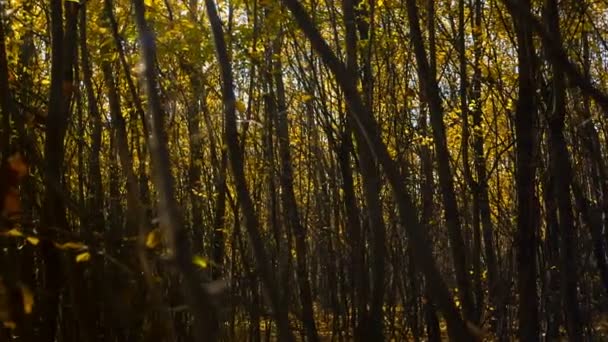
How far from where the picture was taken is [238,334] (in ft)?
28.7

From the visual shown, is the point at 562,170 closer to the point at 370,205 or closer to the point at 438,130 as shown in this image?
the point at 438,130

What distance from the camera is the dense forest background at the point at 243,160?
262 cm

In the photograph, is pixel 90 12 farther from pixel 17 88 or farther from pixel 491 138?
pixel 491 138

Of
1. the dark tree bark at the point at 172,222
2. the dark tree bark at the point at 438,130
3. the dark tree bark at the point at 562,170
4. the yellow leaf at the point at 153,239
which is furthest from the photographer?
the dark tree bark at the point at 438,130

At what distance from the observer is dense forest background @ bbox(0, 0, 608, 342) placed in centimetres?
262

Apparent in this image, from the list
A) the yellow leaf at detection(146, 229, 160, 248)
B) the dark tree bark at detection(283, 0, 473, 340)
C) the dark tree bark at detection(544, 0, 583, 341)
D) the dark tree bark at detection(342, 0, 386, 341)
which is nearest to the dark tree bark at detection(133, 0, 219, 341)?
the yellow leaf at detection(146, 229, 160, 248)

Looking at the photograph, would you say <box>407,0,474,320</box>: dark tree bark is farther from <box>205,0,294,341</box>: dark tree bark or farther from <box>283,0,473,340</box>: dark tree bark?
<box>283,0,473,340</box>: dark tree bark

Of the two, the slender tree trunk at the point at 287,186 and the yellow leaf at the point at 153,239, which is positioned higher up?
the slender tree trunk at the point at 287,186


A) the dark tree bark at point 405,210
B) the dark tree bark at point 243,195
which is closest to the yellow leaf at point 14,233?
the dark tree bark at point 243,195

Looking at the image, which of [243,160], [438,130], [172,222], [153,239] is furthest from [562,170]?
[172,222]

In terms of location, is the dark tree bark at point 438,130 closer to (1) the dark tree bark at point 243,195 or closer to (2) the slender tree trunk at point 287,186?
(1) the dark tree bark at point 243,195

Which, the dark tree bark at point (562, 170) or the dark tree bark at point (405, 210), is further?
the dark tree bark at point (562, 170)

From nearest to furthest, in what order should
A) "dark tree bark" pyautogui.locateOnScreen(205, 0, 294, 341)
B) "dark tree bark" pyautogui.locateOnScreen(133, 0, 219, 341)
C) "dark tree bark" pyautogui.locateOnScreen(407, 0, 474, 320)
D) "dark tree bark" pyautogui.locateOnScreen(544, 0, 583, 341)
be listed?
"dark tree bark" pyautogui.locateOnScreen(133, 0, 219, 341)
"dark tree bark" pyautogui.locateOnScreen(205, 0, 294, 341)
"dark tree bark" pyautogui.locateOnScreen(544, 0, 583, 341)
"dark tree bark" pyautogui.locateOnScreen(407, 0, 474, 320)

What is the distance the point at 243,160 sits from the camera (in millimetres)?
6875
